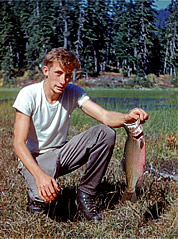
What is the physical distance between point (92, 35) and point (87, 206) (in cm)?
4505

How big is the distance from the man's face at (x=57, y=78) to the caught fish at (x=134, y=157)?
0.75 m

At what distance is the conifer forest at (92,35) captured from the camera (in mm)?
43969

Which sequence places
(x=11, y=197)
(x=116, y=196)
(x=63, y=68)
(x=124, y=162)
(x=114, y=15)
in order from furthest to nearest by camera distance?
(x=114, y=15)
(x=116, y=196)
(x=11, y=197)
(x=63, y=68)
(x=124, y=162)

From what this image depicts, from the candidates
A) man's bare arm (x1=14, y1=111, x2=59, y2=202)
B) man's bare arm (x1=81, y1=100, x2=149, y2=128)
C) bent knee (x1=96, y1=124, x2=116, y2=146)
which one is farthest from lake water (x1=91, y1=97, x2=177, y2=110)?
man's bare arm (x1=14, y1=111, x2=59, y2=202)

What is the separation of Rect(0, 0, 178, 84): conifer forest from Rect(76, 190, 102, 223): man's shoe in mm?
38616

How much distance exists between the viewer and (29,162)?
2475 millimetres

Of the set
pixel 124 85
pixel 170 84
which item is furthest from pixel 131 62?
pixel 124 85

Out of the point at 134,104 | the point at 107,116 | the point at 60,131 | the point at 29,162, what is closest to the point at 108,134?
the point at 107,116

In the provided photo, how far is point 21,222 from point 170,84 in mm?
39345

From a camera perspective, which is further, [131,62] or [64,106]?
[131,62]

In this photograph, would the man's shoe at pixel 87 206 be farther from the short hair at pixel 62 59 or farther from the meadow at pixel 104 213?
the short hair at pixel 62 59

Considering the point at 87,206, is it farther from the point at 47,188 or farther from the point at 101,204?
the point at 47,188

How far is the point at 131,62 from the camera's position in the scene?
47.3 metres

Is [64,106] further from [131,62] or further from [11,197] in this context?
[131,62]
